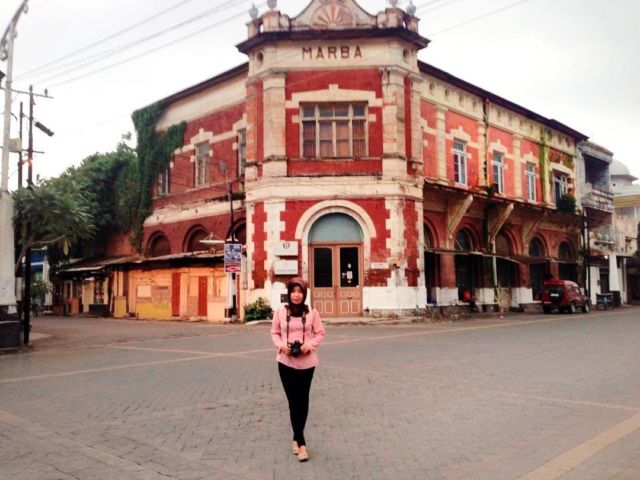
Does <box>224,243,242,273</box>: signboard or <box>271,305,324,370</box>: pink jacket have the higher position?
<box>224,243,242,273</box>: signboard

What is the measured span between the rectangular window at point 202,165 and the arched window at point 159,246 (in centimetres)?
408

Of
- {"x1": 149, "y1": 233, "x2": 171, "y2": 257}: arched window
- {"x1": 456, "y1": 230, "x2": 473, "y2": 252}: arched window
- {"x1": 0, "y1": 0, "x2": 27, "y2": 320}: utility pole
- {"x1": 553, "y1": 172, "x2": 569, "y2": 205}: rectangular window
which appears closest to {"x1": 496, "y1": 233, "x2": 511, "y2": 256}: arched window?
{"x1": 456, "y1": 230, "x2": 473, "y2": 252}: arched window

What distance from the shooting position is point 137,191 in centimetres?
3534

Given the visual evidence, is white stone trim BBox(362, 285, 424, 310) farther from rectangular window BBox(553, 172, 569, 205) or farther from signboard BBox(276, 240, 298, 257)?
rectangular window BBox(553, 172, 569, 205)

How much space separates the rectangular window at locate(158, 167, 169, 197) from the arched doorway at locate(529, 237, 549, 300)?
2113 cm

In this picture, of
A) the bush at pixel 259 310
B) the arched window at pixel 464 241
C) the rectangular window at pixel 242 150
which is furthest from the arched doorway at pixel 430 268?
the rectangular window at pixel 242 150

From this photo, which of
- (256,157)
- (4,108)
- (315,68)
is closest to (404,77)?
(315,68)

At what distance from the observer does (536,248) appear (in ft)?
123

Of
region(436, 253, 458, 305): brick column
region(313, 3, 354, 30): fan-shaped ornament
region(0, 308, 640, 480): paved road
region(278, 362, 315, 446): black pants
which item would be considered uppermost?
region(313, 3, 354, 30): fan-shaped ornament

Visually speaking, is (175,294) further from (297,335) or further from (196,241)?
(297,335)

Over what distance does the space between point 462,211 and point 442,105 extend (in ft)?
17.4

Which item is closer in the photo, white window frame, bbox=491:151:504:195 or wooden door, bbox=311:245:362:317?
wooden door, bbox=311:245:362:317

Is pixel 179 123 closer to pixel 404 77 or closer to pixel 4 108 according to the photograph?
pixel 404 77

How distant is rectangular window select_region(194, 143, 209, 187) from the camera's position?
3122 centimetres
